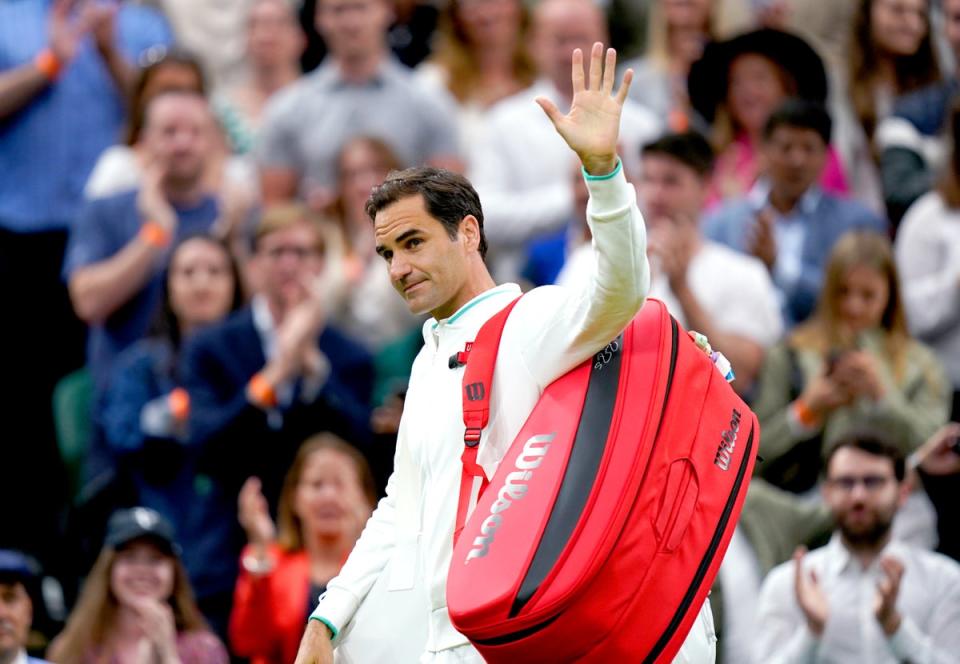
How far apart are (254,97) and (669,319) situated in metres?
6.22

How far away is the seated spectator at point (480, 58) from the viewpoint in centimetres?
1097

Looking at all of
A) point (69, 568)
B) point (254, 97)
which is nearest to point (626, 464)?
point (69, 568)

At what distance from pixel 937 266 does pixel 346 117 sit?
2.90 meters

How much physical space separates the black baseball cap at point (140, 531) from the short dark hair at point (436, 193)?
2.93 metres

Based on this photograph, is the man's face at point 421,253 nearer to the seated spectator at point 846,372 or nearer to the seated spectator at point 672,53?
the seated spectator at point 846,372

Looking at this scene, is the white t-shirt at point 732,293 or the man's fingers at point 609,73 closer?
the man's fingers at point 609,73

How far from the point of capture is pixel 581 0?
1070 cm

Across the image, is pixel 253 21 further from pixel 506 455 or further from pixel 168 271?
pixel 506 455

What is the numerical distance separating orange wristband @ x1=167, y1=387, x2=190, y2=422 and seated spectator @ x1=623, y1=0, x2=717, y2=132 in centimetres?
314

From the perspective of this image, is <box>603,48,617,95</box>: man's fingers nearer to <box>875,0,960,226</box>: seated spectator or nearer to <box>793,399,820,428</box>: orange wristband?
<box>793,399,820,428</box>: orange wristband

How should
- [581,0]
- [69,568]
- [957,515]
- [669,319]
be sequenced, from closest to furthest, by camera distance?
1. [669,319]
2. [957,515]
3. [69,568]
4. [581,0]

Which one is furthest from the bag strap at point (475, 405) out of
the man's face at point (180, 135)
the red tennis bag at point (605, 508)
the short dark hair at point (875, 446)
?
the man's face at point (180, 135)

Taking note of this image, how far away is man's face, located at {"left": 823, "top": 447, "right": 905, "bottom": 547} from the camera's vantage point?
7.83 meters

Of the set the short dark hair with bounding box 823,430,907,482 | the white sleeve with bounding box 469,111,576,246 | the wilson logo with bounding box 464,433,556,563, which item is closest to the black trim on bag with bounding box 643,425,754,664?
the wilson logo with bounding box 464,433,556,563
